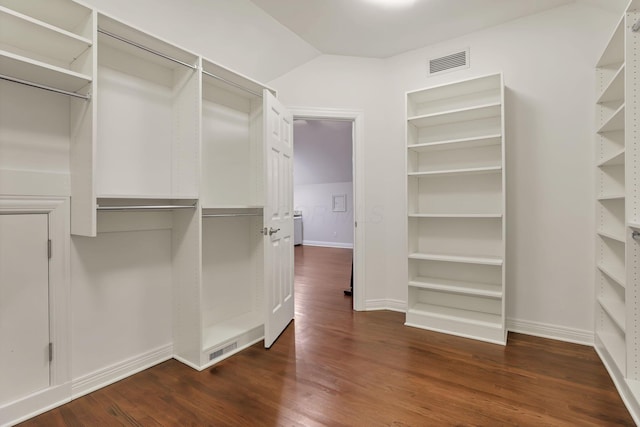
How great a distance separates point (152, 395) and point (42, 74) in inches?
73.0

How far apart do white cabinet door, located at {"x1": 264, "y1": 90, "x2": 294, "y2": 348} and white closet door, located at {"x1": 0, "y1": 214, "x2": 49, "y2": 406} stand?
4.38 feet

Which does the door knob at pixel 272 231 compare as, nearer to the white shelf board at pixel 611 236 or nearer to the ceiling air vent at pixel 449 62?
the ceiling air vent at pixel 449 62

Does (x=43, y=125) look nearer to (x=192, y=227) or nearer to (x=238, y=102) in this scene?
(x=192, y=227)

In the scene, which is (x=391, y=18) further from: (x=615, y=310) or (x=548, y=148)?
(x=615, y=310)

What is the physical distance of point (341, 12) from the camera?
2721 mm

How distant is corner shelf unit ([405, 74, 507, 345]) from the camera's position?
2812 mm

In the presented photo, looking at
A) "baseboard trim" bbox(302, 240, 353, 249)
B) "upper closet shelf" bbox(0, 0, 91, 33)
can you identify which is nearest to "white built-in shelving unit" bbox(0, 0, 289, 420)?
"upper closet shelf" bbox(0, 0, 91, 33)

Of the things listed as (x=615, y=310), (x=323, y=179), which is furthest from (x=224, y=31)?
(x=323, y=179)

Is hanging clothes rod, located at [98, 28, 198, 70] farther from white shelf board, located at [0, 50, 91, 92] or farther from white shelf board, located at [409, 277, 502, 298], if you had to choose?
white shelf board, located at [409, 277, 502, 298]

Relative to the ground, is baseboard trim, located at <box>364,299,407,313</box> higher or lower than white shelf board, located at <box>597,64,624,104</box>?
lower

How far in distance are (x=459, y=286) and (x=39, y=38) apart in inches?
133

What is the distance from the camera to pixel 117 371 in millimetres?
2090

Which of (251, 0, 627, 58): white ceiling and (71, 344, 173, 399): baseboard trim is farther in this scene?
(251, 0, 627, 58): white ceiling

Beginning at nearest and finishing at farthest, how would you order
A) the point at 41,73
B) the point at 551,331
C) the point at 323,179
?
the point at 41,73, the point at 551,331, the point at 323,179
